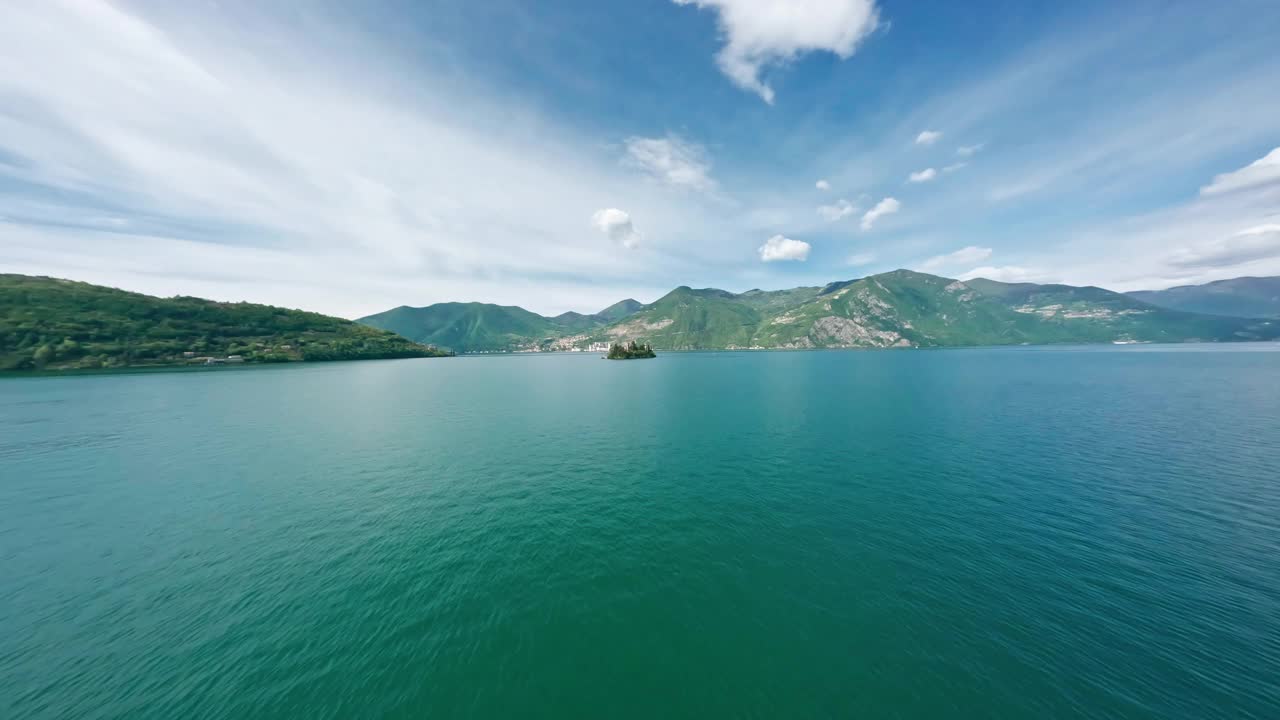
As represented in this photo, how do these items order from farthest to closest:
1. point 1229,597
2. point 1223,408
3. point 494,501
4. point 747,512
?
point 1223,408
point 494,501
point 747,512
point 1229,597

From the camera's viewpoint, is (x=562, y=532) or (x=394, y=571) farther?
(x=562, y=532)

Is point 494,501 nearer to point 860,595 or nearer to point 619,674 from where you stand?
point 619,674

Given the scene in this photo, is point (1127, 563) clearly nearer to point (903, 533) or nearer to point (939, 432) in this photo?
point (903, 533)

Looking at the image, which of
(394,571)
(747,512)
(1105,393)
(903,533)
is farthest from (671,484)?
(1105,393)

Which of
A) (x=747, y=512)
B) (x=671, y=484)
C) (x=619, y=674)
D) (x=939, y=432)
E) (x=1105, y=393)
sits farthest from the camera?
(x=1105, y=393)

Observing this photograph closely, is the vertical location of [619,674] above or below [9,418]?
below

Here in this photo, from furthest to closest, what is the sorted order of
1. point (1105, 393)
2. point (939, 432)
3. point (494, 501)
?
point (1105, 393) → point (939, 432) → point (494, 501)

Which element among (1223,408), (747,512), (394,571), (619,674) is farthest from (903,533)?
(1223,408)
